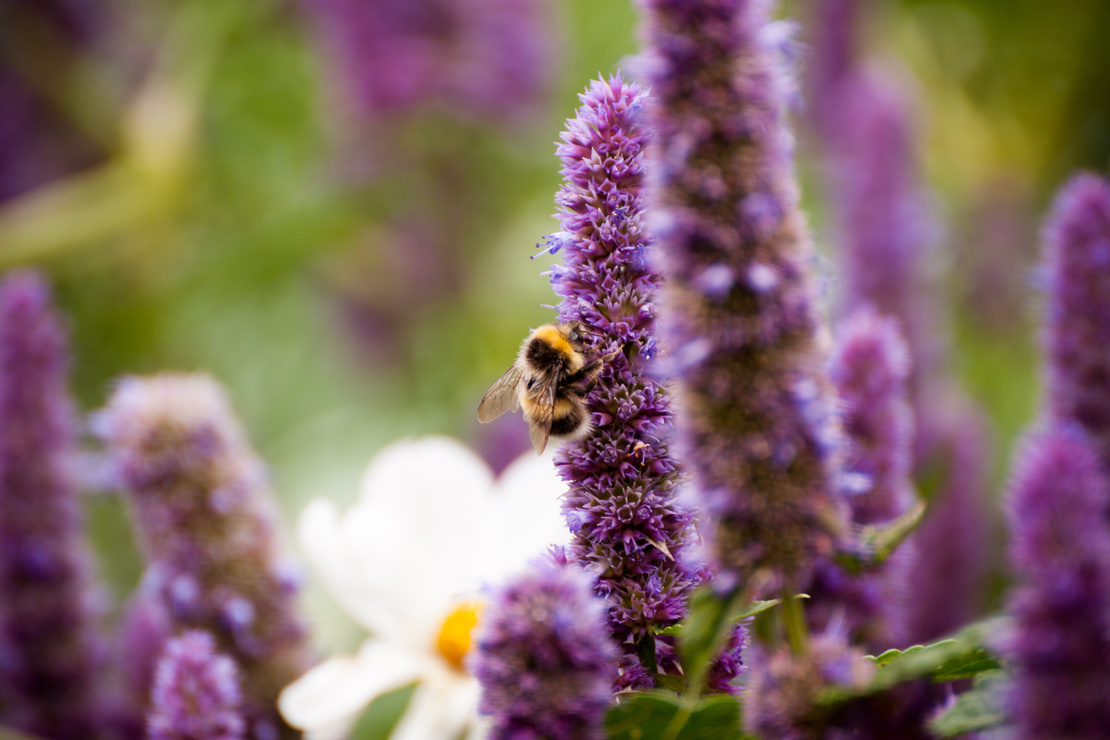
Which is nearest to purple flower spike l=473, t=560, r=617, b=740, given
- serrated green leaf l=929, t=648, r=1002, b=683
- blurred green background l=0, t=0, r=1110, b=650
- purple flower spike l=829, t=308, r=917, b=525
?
serrated green leaf l=929, t=648, r=1002, b=683

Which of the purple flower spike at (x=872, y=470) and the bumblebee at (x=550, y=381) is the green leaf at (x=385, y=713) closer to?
the bumblebee at (x=550, y=381)

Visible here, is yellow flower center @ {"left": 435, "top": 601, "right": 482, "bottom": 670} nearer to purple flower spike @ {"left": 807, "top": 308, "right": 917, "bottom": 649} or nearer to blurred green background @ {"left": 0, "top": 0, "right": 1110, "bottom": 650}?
purple flower spike @ {"left": 807, "top": 308, "right": 917, "bottom": 649}

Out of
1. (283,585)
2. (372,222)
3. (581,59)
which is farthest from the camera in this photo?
(581,59)

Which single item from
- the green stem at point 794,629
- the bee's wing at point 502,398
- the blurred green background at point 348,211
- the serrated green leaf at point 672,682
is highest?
the blurred green background at point 348,211

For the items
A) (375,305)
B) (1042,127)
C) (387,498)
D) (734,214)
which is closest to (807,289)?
(734,214)

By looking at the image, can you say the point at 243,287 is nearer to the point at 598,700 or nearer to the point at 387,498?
the point at 387,498

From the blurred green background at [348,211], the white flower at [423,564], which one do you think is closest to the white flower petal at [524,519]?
the white flower at [423,564]
